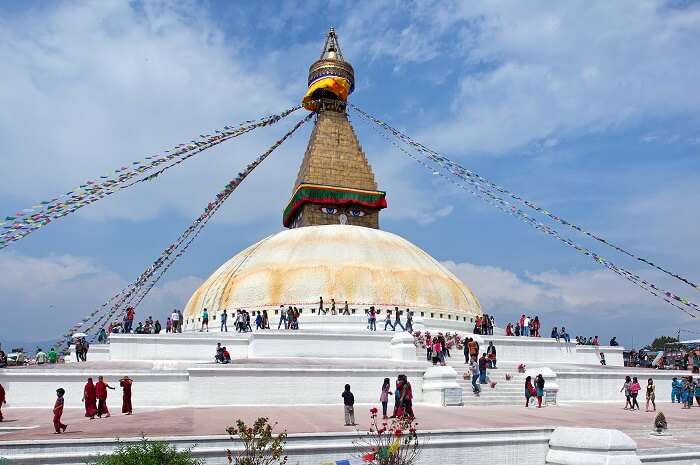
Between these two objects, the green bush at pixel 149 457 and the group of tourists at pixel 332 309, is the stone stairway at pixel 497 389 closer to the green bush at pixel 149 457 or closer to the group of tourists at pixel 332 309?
the group of tourists at pixel 332 309

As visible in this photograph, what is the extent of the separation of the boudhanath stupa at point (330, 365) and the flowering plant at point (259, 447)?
0.41 metres

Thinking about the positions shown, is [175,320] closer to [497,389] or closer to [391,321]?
[391,321]

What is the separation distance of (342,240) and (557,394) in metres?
11.0

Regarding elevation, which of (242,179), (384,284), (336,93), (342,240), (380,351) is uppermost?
(336,93)

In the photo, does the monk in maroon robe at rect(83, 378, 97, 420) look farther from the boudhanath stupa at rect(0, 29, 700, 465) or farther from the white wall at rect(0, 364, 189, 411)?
the white wall at rect(0, 364, 189, 411)

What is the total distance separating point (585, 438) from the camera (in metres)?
8.79

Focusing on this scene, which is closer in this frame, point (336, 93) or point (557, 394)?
point (557, 394)

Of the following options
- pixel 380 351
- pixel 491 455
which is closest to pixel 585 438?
pixel 491 455

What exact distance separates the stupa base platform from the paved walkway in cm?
2

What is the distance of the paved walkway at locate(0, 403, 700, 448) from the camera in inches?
373

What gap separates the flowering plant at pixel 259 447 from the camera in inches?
281

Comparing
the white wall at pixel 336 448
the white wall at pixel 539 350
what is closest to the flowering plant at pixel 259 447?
the white wall at pixel 336 448

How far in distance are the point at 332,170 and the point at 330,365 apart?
604 inches

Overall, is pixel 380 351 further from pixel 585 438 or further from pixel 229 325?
pixel 585 438
